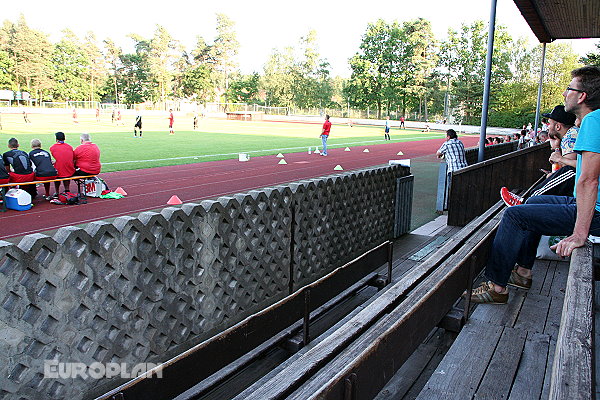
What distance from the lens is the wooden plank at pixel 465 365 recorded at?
2379 millimetres

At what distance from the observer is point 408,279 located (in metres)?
3.12

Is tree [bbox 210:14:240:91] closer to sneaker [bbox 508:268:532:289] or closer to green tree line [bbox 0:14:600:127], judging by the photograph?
green tree line [bbox 0:14:600:127]

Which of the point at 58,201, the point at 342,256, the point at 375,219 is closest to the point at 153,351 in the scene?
the point at 342,256

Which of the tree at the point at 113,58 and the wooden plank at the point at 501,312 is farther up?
the tree at the point at 113,58

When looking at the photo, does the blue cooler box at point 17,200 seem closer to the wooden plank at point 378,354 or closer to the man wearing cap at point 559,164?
the man wearing cap at point 559,164

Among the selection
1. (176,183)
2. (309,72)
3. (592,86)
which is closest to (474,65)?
(309,72)

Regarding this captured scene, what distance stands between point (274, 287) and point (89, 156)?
7.80m

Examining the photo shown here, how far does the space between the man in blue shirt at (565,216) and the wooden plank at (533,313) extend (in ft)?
0.49

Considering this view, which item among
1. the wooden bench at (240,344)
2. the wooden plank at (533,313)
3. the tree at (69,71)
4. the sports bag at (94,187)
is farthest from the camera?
the tree at (69,71)

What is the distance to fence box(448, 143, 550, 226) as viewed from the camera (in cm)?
761

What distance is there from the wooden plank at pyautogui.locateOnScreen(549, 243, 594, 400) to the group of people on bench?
1059 centimetres

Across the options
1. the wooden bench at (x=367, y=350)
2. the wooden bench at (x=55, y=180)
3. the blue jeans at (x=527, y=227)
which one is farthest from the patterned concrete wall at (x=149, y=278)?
the wooden bench at (x=55, y=180)

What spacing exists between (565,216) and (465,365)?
120cm

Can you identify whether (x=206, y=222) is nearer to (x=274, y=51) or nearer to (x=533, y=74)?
(x=533, y=74)
